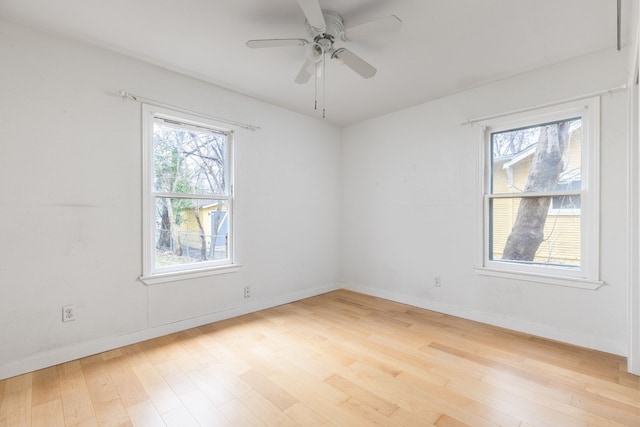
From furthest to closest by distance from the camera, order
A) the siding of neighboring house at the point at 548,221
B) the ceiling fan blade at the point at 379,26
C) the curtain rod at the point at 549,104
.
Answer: the siding of neighboring house at the point at 548,221
the curtain rod at the point at 549,104
the ceiling fan blade at the point at 379,26

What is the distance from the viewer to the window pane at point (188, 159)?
2.88 metres

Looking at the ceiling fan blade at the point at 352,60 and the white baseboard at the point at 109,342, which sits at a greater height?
the ceiling fan blade at the point at 352,60

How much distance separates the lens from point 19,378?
208cm

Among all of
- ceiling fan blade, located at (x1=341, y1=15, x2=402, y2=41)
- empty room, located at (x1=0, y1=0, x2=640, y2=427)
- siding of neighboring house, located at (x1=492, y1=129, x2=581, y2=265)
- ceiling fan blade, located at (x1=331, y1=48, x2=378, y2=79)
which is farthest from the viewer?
siding of neighboring house, located at (x1=492, y1=129, x2=581, y2=265)

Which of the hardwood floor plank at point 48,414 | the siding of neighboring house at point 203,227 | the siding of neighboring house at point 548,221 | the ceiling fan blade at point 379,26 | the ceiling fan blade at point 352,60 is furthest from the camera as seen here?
the siding of neighboring house at point 203,227

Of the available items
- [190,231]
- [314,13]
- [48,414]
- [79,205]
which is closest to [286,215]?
[190,231]

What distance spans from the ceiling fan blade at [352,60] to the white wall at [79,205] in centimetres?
165

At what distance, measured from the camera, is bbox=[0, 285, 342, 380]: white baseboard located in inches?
84.2

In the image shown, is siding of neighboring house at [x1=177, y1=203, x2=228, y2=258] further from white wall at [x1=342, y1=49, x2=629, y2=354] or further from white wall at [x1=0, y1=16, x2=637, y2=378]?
white wall at [x1=342, y1=49, x2=629, y2=354]

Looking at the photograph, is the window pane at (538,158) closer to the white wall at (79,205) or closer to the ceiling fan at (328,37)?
the ceiling fan at (328,37)

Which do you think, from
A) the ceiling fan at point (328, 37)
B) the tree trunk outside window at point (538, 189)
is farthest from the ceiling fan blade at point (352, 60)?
the tree trunk outside window at point (538, 189)

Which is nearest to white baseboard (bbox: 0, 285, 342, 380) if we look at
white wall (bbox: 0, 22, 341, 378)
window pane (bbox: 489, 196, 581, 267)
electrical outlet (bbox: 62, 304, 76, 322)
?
white wall (bbox: 0, 22, 341, 378)

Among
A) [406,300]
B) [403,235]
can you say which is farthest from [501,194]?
[406,300]

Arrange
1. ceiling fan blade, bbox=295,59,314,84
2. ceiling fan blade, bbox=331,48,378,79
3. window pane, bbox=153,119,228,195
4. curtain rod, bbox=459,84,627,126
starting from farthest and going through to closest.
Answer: window pane, bbox=153,119,228,195
curtain rod, bbox=459,84,627,126
ceiling fan blade, bbox=295,59,314,84
ceiling fan blade, bbox=331,48,378,79
